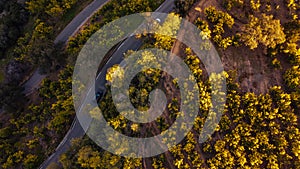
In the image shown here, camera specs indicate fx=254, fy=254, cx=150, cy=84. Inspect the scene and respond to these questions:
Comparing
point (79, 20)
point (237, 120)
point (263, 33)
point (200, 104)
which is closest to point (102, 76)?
point (79, 20)

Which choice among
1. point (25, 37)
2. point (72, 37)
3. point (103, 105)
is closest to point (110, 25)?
point (72, 37)

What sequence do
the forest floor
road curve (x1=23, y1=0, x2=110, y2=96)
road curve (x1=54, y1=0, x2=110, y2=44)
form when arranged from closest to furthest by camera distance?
the forest floor < road curve (x1=23, y1=0, x2=110, y2=96) < road curve (x1=54, y1=0, x2=110, y2=44)

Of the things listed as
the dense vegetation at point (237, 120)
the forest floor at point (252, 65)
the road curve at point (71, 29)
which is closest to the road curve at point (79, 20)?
the road curve at point (71, 29)

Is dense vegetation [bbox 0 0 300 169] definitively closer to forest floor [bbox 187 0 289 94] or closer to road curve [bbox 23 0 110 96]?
forest floor [bbox 187 0 289 94]

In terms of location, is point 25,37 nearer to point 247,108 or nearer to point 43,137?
point 43,137

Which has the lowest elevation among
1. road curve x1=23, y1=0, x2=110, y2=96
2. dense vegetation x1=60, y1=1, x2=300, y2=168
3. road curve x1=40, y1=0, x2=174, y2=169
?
dense vegetation x1=60, y1=1, x2=300, y2=168

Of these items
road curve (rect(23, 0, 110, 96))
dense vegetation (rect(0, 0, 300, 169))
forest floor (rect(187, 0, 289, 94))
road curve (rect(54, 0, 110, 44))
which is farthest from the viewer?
road curve (rect(54, 0, 110, 44))

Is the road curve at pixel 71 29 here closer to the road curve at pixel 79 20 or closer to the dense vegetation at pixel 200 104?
the road curve at pixel 79 20

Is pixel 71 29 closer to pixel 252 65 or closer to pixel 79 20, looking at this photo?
pixel 79 20

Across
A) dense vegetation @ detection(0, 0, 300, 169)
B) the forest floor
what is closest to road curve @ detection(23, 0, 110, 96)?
dense vegetation @ detection(0, 0, 300, 169)

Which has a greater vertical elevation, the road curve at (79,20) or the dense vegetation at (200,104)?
the road curve at (79,20)
